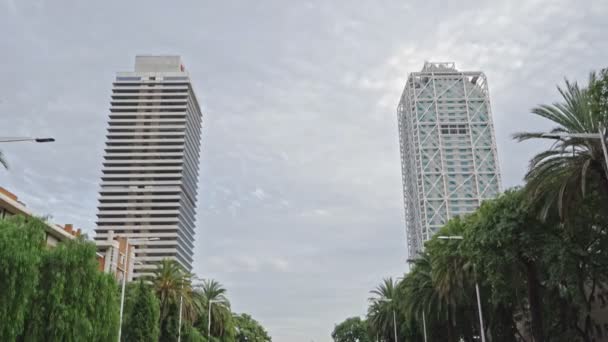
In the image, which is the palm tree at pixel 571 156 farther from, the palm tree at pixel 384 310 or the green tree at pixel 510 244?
the palm tree at pixel 384 310

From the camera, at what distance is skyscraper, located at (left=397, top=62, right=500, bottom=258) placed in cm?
15675

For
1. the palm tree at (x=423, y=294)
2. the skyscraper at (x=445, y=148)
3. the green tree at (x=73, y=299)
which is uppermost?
the skyscraper at (x=445, y=148)

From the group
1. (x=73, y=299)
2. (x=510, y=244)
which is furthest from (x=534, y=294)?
(x=73, y=299)

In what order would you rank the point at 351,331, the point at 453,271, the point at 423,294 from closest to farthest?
1. the point at 453,271
2. the point at 423,294
3. the point at 351,331

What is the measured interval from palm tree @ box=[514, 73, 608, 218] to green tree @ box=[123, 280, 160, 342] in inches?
1150

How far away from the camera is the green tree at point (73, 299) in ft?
80.0

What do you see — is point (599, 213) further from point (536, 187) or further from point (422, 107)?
point (422, 107)

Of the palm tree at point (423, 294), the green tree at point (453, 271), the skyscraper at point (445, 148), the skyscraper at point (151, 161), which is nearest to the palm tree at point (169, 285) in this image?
the palm tree at point (423, 294)

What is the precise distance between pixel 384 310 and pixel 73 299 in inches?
2462

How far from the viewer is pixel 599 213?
30.3 metres

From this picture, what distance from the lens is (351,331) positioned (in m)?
152

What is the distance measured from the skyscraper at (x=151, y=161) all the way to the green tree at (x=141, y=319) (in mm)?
130653

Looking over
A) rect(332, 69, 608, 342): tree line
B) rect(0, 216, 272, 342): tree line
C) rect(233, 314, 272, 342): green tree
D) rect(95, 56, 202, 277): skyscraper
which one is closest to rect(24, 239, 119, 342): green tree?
rect(0, 216, 272, 342): tree line

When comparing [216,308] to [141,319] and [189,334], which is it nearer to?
[189,334]
